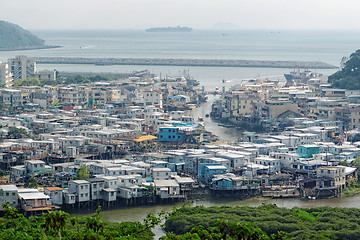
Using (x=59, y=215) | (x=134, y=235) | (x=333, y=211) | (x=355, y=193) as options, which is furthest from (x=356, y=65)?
(x=59, y=215)

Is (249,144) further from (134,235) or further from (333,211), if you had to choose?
(134,235)

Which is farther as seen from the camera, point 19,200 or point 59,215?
point 19,200

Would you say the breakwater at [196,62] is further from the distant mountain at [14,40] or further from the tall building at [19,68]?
the distant mountain at [14,40]

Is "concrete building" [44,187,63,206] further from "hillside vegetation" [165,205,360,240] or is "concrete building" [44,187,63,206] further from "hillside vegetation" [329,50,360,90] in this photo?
"hillside vegetation" [329,50,360,90]

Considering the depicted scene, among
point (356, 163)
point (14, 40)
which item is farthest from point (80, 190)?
point (14, 40)

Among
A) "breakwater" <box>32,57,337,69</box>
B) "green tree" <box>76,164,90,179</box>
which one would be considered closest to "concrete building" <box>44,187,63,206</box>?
"green tree" <box>76,164,90,179</box>

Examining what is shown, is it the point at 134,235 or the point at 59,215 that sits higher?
the point at 59,215
